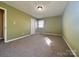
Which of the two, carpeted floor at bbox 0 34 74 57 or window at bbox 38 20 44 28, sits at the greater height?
window at bbox 38 20 44 28

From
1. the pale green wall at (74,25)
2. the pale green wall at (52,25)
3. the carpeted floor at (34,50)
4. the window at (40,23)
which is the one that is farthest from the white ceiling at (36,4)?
the window at (40,23)

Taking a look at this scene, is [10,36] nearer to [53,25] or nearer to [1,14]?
[1,14]

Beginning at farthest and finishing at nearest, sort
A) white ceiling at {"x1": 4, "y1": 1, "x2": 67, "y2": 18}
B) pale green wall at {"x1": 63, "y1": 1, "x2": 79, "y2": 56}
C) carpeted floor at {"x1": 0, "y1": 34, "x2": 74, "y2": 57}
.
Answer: white ceiling at {"x1": 4, "y1": 1, "x2": 67, "y2": 18}
carpeted floor at {"x1": 0, "y1": 34, "x2": 74, "y2": 57}
pale green wall at {"x1": 63, "y1": 1, "x2": 79, "y2": 56}

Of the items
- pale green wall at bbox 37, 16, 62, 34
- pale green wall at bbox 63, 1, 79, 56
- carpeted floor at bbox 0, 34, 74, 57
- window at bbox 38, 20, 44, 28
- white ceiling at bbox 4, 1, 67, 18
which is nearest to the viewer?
pale green wall at bbox 63, 1, 79, 56

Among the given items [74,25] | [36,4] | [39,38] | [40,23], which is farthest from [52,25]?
[74,25]

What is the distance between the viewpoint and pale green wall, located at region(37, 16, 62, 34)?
287 inches

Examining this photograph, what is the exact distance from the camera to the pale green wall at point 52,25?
7.28 metres

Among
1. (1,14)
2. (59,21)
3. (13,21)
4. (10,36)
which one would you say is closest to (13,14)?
(13,21)

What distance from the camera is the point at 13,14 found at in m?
4.45

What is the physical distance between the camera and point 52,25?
7914 millimetres

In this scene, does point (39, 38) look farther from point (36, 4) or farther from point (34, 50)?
point (34, 50)

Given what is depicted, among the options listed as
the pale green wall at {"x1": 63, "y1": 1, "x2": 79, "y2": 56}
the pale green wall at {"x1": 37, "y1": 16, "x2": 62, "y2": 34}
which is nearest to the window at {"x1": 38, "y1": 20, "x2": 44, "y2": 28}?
the pale green wall at {"x1": 37, "y1": 16, "x2": 62, "y2": 34}

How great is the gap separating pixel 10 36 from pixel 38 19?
5.62 meters

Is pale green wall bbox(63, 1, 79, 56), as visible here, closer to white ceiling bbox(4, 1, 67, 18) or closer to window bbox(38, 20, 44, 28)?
white ceiling bbox(4, 1, 67, 18)
